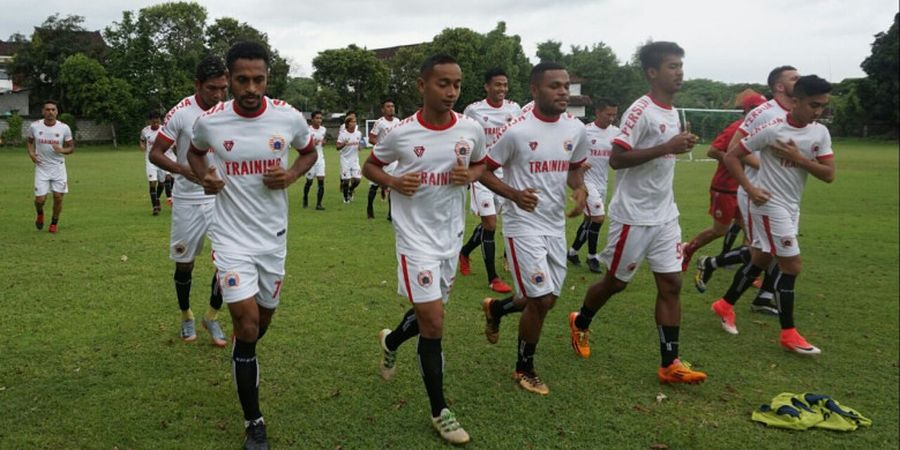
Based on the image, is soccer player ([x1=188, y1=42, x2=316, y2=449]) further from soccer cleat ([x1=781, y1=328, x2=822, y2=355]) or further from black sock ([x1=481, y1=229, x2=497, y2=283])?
soccer cleat ([x1=781, y1=328, x2=822, y2=355])

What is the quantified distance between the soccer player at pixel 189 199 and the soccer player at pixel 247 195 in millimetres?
1268

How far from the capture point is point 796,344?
5613mm

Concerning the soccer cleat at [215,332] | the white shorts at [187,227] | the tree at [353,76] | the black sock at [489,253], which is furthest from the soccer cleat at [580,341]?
the tree at [353,76]

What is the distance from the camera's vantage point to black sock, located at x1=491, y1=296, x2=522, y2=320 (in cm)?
514

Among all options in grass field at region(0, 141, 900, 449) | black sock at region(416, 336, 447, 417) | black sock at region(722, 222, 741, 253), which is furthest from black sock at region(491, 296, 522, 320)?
black sock at region(722, 222, 741, 253)

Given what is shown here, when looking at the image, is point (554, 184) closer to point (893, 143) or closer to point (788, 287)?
point (788, 287)

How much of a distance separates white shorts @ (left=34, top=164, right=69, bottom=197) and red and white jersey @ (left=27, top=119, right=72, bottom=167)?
0.31 ft

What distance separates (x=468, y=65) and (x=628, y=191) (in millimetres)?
50633

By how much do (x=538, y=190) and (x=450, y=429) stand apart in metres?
1.83

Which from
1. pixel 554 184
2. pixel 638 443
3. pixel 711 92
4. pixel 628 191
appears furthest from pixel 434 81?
pixel 711 92

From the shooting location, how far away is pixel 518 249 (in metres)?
4.77

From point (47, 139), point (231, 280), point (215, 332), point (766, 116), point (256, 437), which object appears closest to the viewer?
point (256, 437)

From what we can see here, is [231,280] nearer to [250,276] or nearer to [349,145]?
[250,276]

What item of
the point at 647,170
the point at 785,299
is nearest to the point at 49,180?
→ the point at 647,170
